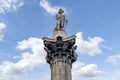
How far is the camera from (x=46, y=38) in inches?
1103

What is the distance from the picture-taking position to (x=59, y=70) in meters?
27.0

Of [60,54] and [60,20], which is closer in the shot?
[60,54]

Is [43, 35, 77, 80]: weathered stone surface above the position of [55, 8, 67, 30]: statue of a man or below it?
below

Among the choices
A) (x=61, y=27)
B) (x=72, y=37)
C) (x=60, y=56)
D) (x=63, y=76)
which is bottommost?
(x=63, y=76)

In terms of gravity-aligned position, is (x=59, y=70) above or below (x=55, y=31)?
below

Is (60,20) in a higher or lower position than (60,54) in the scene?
higher

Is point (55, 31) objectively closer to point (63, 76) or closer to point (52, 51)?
point (52, 51)

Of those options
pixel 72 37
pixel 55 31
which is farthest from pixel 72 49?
pixel 55 31

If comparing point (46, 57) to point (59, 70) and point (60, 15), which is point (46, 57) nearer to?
point (59, 70)

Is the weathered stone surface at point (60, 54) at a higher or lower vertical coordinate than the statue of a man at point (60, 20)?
lower

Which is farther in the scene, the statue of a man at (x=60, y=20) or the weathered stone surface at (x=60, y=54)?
the statue of a man at (x=60, y=20)

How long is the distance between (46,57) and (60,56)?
1.56 meters

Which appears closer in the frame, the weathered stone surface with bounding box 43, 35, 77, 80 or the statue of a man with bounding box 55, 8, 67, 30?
the weathered stone surface with bounding box 43, 35, 77, 80

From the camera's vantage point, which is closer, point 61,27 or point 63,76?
point 63,76
